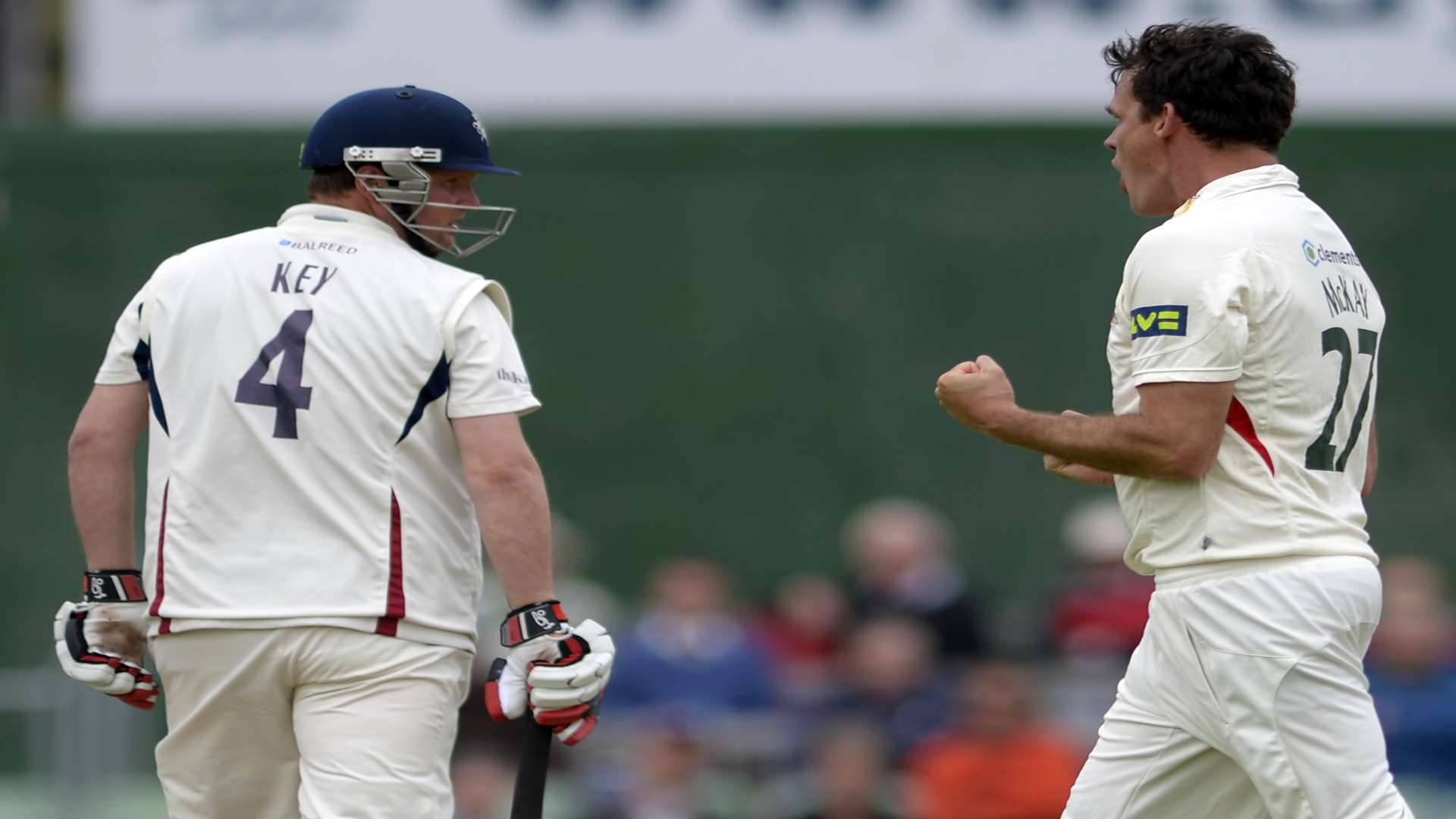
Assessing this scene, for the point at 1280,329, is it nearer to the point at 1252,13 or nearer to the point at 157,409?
the point at 157,409

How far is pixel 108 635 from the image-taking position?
15.5 feet

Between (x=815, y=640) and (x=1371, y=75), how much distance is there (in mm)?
4537

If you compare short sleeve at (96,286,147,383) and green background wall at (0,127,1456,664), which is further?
green background wall at (0,127,1456,664)

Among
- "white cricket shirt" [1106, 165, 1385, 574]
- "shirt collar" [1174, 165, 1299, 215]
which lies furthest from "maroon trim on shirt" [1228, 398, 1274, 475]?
"shirt collar" [1174, 165, 1299, 215]

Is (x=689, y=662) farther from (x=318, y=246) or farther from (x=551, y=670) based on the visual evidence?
(x=318, y=246)

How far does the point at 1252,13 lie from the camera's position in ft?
35.3

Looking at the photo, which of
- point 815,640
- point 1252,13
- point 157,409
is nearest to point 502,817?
point 815,640

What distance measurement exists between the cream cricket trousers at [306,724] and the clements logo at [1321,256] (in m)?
2.12

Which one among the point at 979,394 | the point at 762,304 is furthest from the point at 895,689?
the point at 979,394

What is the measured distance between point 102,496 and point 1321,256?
2860 millimetres

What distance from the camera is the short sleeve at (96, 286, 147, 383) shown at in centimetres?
→ 461

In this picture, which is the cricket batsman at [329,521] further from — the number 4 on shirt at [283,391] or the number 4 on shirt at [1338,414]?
the number 4 on shirt at [1338,414]

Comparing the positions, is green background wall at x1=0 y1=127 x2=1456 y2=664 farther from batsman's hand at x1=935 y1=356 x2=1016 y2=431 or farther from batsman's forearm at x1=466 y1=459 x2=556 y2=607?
batsman's hand at x1=935 y1=356 x2=1016 y2=431

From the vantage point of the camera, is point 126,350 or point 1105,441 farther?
point 126,350
